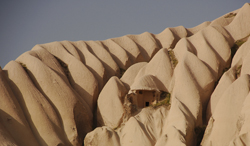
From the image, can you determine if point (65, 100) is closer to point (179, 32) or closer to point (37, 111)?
point (37, 111)

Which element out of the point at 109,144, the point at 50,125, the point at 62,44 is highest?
the point at 62,44

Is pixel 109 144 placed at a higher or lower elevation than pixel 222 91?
lower

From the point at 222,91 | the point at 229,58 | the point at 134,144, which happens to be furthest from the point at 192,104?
the point at 229,58

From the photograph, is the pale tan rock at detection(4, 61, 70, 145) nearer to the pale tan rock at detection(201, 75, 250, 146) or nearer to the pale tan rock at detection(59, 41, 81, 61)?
the pale tan rock at detection(59, 41, 81, 61)

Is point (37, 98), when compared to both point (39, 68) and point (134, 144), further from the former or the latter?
point (134, 144)

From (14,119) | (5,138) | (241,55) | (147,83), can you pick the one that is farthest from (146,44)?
(5,138)

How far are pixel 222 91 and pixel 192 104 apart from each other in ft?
5.33

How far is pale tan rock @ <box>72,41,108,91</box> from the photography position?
26.2 meters

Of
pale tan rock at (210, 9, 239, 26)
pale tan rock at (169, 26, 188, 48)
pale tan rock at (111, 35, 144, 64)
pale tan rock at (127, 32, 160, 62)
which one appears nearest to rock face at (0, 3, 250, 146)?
pale tan rock at (111, 35, 144, 64)

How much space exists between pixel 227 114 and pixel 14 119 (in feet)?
32.8

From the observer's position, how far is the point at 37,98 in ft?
73.8

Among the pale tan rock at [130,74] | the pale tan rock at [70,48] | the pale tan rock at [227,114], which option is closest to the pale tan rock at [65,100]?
the pale tan rock at [130,74]

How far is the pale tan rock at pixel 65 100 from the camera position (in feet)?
73.7

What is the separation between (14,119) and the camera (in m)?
21.3
